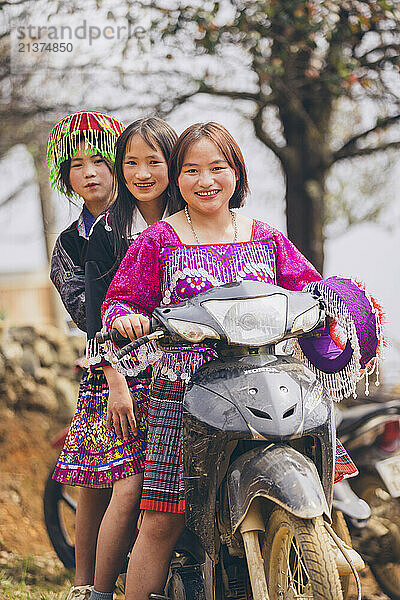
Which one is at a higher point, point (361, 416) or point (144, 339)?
point (144, 339)

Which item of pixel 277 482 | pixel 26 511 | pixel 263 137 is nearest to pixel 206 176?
pixel 277 482

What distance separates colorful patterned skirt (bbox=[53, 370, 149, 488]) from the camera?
2.63 meters

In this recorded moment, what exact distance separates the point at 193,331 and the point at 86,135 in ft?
4.02

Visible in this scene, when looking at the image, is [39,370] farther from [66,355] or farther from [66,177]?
[66,177]

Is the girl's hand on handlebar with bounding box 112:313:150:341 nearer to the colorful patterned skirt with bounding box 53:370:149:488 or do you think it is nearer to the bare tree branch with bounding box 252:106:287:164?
the colorful patterned skirt with bounding box 53:370:149:488

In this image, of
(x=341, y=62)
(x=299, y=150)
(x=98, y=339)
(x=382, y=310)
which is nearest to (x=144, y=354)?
(x=98, y=339)

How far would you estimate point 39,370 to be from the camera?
5.84 metres

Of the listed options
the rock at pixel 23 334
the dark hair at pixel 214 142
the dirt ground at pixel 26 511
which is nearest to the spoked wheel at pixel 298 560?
the dark hair at pixel 214 142

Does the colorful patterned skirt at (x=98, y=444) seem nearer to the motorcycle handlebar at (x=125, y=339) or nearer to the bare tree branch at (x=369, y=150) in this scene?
the motorcycle handlebar at (x=125, y=339)

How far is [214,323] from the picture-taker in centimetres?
204

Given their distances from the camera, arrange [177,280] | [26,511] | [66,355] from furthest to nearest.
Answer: [66,355] → [26,511] → [177,280]

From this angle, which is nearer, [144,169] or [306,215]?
[144,169]

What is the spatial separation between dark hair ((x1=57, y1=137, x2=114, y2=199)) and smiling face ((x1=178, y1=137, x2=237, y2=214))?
0.64m

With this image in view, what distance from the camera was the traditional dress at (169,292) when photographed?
2.35 meters
